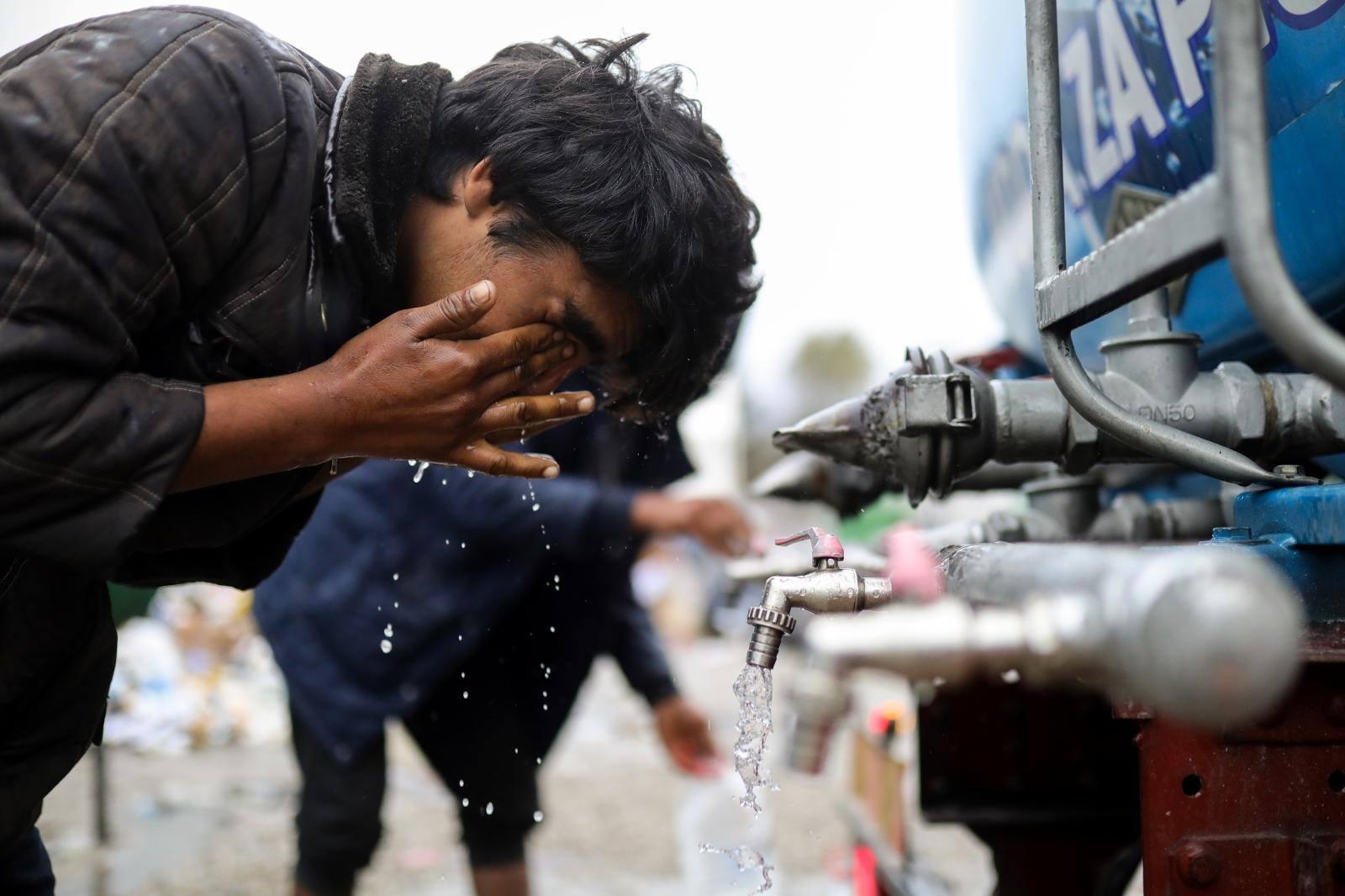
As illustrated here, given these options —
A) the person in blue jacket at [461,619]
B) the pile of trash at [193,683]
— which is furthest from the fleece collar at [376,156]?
the pile of trash at [193,683]

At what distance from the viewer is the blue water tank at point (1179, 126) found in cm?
125

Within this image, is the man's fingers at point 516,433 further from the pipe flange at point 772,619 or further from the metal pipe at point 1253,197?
the metal pipe at point 1253,197

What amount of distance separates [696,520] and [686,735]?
0.71 meters

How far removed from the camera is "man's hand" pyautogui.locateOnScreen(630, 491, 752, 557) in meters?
2.68

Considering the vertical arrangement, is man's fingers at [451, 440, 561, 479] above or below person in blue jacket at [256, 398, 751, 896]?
above

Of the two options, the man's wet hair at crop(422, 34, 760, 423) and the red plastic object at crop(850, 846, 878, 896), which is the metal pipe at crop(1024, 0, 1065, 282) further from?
the red plastic object at crop(850, 846, 878, 896)

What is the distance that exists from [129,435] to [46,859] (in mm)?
912

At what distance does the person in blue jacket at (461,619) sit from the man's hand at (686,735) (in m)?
0.34

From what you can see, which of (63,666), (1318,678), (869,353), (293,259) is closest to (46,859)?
(63,666)

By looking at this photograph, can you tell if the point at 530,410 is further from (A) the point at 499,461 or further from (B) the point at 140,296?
(B) the point at 140,296

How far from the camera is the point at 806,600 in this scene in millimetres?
1163

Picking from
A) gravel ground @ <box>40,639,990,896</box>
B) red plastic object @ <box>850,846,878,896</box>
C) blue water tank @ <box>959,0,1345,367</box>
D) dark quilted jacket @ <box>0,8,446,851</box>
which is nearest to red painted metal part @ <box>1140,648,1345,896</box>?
blue water tank @ <box>959,0,1345,367</box>

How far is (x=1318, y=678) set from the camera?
3.21 ft

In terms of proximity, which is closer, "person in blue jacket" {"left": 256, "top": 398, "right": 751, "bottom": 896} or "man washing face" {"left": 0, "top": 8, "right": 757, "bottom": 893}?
"man washing face" {"left": 0, "top": 8, "right": 757, "bottom": 893}
